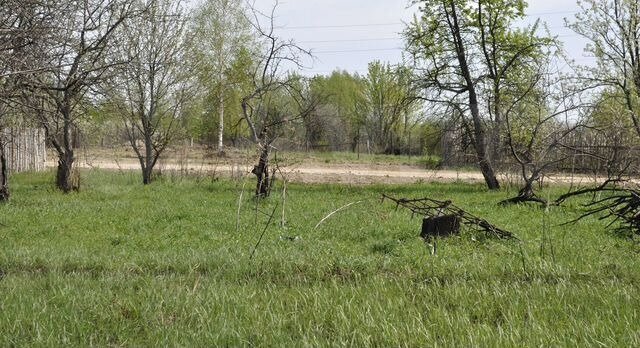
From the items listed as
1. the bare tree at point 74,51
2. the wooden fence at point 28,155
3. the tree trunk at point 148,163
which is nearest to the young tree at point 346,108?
the wooden fence at point 28,155

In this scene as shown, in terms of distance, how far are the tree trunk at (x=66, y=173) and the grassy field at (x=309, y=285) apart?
21.8 feet

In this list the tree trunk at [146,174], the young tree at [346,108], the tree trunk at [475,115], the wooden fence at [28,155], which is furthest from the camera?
the young tree at [346,108]

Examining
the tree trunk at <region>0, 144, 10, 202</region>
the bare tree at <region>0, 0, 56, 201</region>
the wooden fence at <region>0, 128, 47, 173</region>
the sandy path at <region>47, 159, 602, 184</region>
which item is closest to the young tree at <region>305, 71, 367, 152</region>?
the sandy path at <region>47, 159, 602, 184</region>

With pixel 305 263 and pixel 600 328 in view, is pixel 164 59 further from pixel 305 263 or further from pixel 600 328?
pixel 600 328

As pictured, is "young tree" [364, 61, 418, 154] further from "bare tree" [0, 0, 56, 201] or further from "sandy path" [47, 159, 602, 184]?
"bare tree" [0, 0, 56, 201]

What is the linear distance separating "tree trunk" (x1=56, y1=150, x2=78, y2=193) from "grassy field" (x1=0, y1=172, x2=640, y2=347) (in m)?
6.65

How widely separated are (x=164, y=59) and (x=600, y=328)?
1978cm

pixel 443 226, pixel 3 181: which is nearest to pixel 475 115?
pixel 443 226

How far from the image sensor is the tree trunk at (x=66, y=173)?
18.2 m

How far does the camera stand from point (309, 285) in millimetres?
5957

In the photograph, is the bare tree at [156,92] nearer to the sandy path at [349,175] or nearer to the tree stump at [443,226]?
the sandy path at [349,175]

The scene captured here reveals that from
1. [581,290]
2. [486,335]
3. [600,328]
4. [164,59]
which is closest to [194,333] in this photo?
[486,335]

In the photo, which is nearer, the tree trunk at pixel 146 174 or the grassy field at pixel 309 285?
the grassy field at pixel 309 285

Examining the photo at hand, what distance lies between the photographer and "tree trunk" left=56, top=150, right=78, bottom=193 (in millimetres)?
18188
